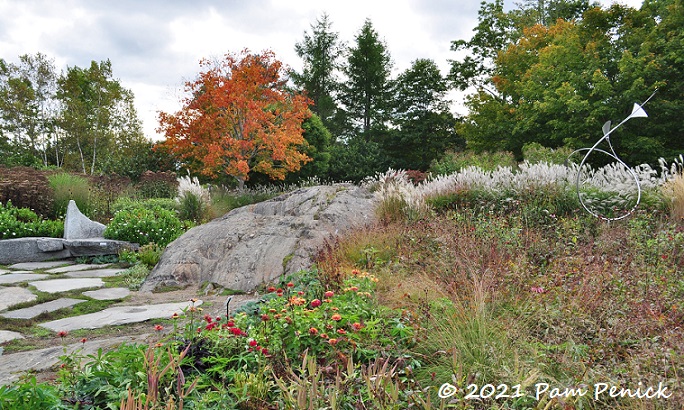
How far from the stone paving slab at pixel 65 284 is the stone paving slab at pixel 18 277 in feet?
0.95

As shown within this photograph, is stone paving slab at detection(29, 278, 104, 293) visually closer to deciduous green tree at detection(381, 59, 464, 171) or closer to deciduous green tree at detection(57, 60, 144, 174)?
deciduous green tree at detection(381, 59, 464, 171)

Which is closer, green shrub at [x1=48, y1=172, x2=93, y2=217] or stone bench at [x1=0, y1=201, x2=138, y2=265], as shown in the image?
stone bench at [x1=0, y1=201, x2=138, y2=265]

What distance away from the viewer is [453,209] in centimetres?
634

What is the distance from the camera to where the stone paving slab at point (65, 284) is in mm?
4496

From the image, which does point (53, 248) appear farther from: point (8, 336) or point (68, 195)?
point (8, 336)

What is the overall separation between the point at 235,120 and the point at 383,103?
12.7m

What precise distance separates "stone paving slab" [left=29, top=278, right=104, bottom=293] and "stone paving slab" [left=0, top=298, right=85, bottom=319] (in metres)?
0.46

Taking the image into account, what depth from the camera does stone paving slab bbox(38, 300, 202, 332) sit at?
328 centimetres

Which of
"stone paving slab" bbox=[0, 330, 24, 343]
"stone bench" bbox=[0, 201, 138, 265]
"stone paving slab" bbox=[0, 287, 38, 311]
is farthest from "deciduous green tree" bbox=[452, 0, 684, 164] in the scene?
"stone paving slab" bbox=[0, 330, 24, 343]

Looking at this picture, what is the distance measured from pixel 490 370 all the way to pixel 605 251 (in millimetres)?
2926

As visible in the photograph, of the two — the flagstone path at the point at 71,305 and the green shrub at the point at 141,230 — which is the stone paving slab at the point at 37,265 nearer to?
the flagstone path at the point at 71,305

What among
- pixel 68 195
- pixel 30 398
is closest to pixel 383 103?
pixel 68 195

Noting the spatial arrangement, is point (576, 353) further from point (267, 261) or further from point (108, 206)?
point (108, 206)

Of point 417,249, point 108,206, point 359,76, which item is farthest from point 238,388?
point 359,76
